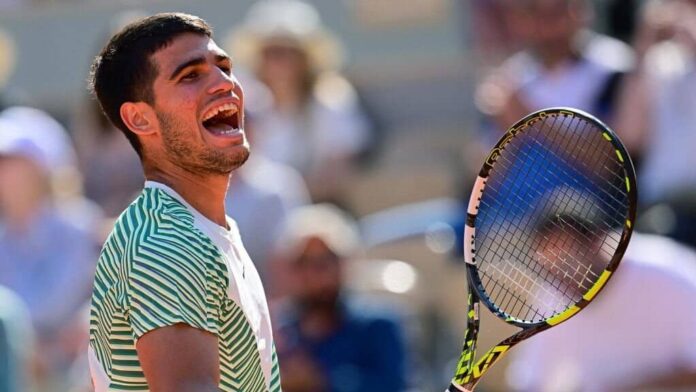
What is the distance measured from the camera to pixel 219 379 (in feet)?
9.80

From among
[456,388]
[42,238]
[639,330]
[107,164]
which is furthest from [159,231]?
[107,164]

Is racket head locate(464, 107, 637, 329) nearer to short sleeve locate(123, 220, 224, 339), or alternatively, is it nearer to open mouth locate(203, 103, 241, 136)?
open mouth locate(203, 103, 241, 136)

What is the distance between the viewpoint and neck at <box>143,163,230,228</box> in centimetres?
327

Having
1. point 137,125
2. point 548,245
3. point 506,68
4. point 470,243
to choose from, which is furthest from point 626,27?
point 137,125

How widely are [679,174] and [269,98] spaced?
251 cm

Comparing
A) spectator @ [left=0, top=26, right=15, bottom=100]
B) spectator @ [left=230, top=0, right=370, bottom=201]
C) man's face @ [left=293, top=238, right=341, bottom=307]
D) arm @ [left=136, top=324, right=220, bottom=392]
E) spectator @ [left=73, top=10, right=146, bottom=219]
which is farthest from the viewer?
spectator @ [left=0, top=26, right=15, bottom=100]

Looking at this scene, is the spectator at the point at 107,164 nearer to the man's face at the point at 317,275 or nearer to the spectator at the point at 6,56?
the spectator at the point at 6,56

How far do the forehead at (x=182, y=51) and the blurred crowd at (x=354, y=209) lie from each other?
2.57 m

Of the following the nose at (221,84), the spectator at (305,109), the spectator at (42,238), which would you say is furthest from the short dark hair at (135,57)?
the spectator at (305,109)

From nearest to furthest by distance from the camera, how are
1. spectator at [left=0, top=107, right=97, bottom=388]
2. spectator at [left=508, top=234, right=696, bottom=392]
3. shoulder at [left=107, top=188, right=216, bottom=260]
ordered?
shoulder at [left=107, top=188, right=216, bottom=260] < spectator at [left=508, top=234, right=696, bottom=392] < spectator at [left=0, top=107, right=97, bottom=388]

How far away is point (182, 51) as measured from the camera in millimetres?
3264

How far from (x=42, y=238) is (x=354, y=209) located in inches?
74.3

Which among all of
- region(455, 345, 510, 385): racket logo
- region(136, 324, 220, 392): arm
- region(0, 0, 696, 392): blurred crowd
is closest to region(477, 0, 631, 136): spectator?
region(0, 0, 696, 392): blurred crowd

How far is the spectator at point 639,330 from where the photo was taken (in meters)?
5.63
